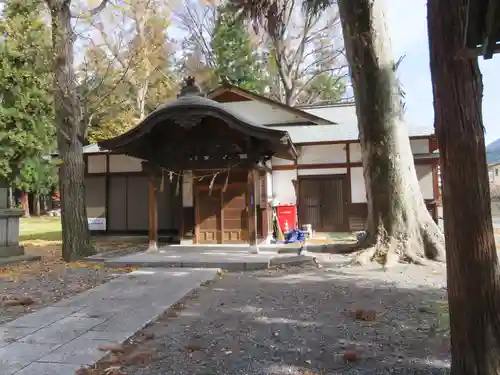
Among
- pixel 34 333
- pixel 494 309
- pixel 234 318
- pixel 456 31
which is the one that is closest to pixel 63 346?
pixel 34 333

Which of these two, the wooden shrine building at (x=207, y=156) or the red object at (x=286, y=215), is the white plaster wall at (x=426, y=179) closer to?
the red object at (x=286, y=215)

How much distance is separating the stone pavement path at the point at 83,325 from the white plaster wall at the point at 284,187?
7854mm

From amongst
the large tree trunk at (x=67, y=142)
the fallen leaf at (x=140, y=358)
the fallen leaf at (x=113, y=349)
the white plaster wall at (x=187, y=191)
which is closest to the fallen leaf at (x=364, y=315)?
the fallen leaf at (x=140, y=358)

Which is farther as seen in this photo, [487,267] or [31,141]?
→ [31,141]

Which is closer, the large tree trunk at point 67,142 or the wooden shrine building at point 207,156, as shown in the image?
the wooden shrine building at point 207,156

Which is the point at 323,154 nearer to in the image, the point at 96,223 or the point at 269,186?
the point at 269,186

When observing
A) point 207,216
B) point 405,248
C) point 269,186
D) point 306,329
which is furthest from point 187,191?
point 306,329

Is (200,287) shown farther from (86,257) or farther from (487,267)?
(487,267)

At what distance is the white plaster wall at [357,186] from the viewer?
1466cm


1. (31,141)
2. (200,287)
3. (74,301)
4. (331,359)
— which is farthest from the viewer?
(31,141)

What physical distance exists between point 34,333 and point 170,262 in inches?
184

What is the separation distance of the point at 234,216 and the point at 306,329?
8.17m

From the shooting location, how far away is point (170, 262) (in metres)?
9.10

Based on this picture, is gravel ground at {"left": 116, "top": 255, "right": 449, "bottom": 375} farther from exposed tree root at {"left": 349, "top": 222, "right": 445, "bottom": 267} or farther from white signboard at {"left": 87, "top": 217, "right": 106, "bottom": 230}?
white signboard at {"left": 87, "top": 217, "right": 106, "bottom": 230}
